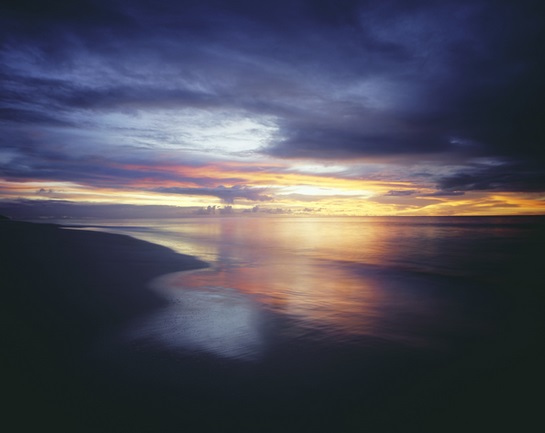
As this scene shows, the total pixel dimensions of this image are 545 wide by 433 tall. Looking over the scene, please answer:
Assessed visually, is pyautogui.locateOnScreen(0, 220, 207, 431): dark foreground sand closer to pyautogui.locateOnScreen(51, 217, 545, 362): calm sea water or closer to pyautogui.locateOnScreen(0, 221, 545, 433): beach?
pyautogui.locateOnScreen(0, 221, 545, 433): beach

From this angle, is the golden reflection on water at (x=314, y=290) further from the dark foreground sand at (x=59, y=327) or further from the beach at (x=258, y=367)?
the dark foreground sand at (x=59, y=327)

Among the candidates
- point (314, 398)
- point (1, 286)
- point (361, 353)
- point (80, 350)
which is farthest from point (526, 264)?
point (1, 286)

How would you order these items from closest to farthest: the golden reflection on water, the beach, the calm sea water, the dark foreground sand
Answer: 1. the dark foreground sand
2. the beach
3. the calm sea water
4. the golden reflection on water

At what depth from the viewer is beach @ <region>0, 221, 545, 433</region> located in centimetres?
463

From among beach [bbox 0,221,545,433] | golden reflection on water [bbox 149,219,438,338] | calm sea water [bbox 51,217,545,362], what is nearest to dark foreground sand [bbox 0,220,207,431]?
beach [bbox 0,221,545,433]

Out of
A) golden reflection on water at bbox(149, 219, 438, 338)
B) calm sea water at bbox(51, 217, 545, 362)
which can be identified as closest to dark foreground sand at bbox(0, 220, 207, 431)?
calm sea water at bbox(51, 217, 545, 362)

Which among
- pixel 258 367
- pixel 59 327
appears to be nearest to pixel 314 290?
pixel 258 367

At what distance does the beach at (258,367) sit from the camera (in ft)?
15.2

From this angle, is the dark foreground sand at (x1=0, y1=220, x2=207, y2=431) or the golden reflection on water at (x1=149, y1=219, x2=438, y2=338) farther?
the golden reflection on water at (x1=149, y1=219, x2=438, y2=338)

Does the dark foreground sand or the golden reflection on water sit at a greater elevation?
the dark foreground sand

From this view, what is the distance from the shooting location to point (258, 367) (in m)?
6.10

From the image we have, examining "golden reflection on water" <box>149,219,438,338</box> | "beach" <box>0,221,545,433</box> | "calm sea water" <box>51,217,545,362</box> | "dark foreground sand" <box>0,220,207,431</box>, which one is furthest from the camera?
"golden reflection on water" <box>149,219,438,338</box>

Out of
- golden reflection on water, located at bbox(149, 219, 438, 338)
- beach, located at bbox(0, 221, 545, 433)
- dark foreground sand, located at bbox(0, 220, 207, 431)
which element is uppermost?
dark foreground sand, located at bbox(0, 220, 207, 431)

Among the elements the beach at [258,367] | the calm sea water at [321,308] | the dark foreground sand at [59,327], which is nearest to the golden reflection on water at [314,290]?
the calm sea water at [321,308]
